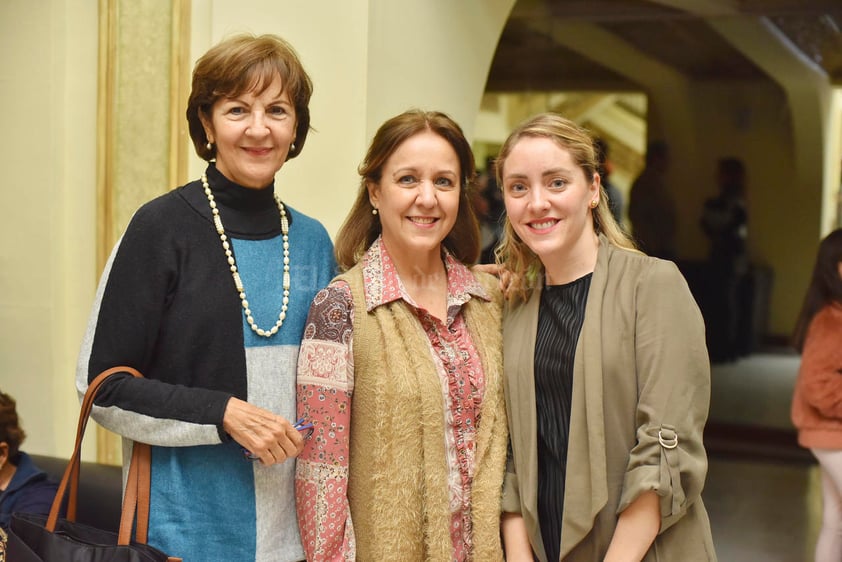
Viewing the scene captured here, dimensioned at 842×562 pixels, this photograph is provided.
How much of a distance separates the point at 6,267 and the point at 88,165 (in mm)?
578

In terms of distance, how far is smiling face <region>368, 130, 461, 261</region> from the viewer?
2.30 m

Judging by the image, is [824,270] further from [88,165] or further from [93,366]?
[93,366]

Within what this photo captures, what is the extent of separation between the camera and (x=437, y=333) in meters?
2.33

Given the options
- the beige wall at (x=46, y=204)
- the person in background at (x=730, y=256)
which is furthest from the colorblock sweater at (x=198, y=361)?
the person in background at (x=730, y=256)

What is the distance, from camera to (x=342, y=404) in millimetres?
2174

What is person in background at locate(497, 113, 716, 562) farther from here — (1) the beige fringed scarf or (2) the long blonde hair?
(1) the beige fringed scarf

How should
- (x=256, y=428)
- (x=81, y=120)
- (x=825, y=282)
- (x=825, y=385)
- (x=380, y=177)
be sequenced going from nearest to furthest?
(x=256, y=428), (x=380, y=177), (x=81, y=120), (x=825, y=385), (x=825, y=282)

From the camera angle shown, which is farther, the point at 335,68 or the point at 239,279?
the point at 335,68

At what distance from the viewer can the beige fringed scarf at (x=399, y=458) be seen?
2.20m

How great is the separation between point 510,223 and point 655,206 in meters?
6.46

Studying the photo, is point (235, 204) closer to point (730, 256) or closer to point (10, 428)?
point (10, 428)

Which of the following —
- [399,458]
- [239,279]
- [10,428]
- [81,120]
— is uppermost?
[81,120]

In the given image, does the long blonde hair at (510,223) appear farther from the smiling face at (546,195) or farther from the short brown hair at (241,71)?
the short brown hair at (241,71)

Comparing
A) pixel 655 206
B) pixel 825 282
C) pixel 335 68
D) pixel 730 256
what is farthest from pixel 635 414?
pixel 730 256
